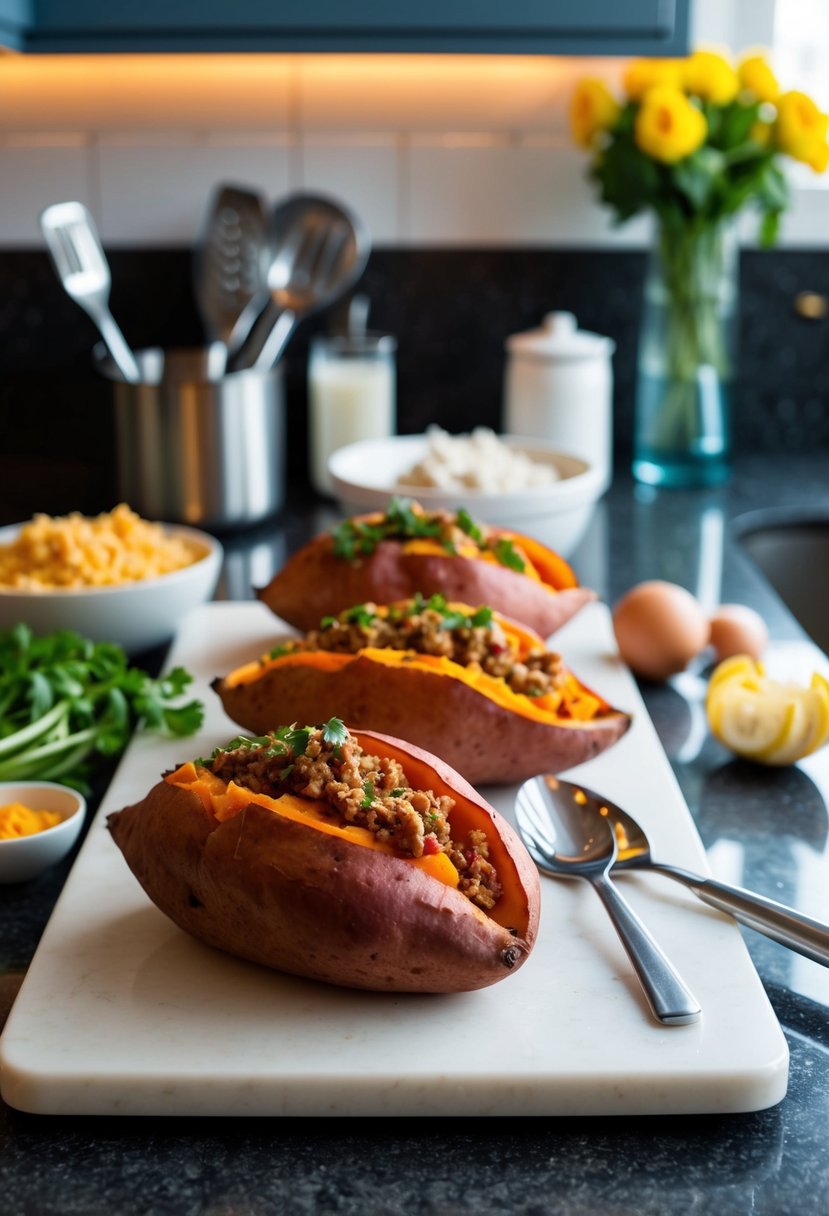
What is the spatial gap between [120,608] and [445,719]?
0.47 meters

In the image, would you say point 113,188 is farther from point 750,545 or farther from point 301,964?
point 301,964

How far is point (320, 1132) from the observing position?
71 cm

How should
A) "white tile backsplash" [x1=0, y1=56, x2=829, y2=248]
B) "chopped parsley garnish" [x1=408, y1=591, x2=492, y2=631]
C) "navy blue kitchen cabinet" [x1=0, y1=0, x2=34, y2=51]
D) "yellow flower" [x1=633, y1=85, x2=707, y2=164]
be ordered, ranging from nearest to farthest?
"chopped parsley garnish" [x1=408, y1=591, x2=492, y2=631] → "navy blue kitchen cabinet" [x1=0, y1=0, x2=34, y2=51] → "yellow flower" [x1=633, y1=85, x2=707, y2=164] → "white tile backsplash" [x1=0, y1=56, x2=829, y2=248]

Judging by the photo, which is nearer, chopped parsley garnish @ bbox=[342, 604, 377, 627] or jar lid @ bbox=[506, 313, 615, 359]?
chopped parsley garnish @ bbox=[342, 604, 377, 627]

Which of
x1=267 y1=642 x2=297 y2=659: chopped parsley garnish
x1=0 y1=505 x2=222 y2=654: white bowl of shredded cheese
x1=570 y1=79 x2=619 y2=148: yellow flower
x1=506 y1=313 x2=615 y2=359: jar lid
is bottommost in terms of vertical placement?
x1=0 y1=505 x2=222 y2=654: white bowl of shredded cheese

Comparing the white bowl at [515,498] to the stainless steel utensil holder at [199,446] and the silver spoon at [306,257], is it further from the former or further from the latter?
the silver spoon at [306,257]

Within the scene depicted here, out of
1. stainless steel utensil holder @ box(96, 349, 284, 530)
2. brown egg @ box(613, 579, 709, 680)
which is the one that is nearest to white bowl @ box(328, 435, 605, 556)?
stainless steel utensil holder @ box(96, 349, 284, 530)

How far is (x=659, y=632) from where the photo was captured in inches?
51.4

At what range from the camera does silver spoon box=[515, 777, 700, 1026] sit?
771 mm

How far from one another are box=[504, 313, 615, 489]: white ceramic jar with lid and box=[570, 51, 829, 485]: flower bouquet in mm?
117

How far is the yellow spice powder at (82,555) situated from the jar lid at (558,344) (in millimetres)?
737

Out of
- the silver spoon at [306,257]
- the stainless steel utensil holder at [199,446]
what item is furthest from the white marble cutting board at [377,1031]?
the silver spoon at [306,257]

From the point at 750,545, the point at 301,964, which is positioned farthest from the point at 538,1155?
the point at 750,545

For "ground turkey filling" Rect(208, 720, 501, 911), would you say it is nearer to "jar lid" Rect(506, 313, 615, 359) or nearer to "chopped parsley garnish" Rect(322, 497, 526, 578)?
"chopped parsley garnish" Rect(322, 497, 526, 578)
